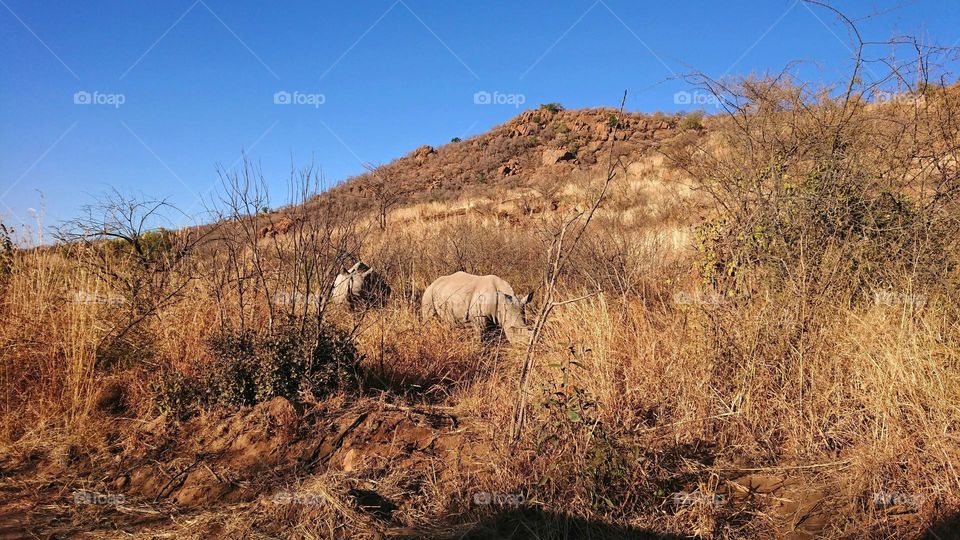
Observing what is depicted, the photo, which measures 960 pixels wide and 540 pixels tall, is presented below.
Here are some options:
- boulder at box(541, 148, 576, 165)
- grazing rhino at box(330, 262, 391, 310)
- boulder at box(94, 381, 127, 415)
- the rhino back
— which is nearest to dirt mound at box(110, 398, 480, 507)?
boulder at box(94, 381, 127, 415)

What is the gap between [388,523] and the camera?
9.27 ft

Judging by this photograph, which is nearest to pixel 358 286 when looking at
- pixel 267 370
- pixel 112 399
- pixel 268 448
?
pixel 267 370

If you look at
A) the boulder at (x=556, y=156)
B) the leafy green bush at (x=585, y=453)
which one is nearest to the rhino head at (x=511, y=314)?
the leafy green bush at (x=585, y=453)

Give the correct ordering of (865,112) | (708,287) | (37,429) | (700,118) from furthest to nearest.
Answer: (700,118) < (865,112) < (708,287) < (37,429)

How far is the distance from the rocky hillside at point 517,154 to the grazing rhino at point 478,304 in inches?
712

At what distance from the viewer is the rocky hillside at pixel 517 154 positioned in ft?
87.8

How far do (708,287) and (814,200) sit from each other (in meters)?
1.11

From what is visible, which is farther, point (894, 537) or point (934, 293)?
point (934, 293)

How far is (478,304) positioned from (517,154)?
2613 centimetres

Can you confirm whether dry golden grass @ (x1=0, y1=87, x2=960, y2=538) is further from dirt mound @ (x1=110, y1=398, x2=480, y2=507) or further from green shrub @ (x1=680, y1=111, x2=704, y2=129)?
green shrub @ (x1=680, y1=111, x2=704, y2=129)

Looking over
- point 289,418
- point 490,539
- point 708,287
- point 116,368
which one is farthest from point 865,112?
point 116,368

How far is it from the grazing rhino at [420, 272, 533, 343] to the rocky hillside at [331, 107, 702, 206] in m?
18.1

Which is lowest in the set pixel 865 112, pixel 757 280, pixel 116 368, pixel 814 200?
pixel 116 368

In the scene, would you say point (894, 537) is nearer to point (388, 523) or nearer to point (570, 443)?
point (570, 443)
